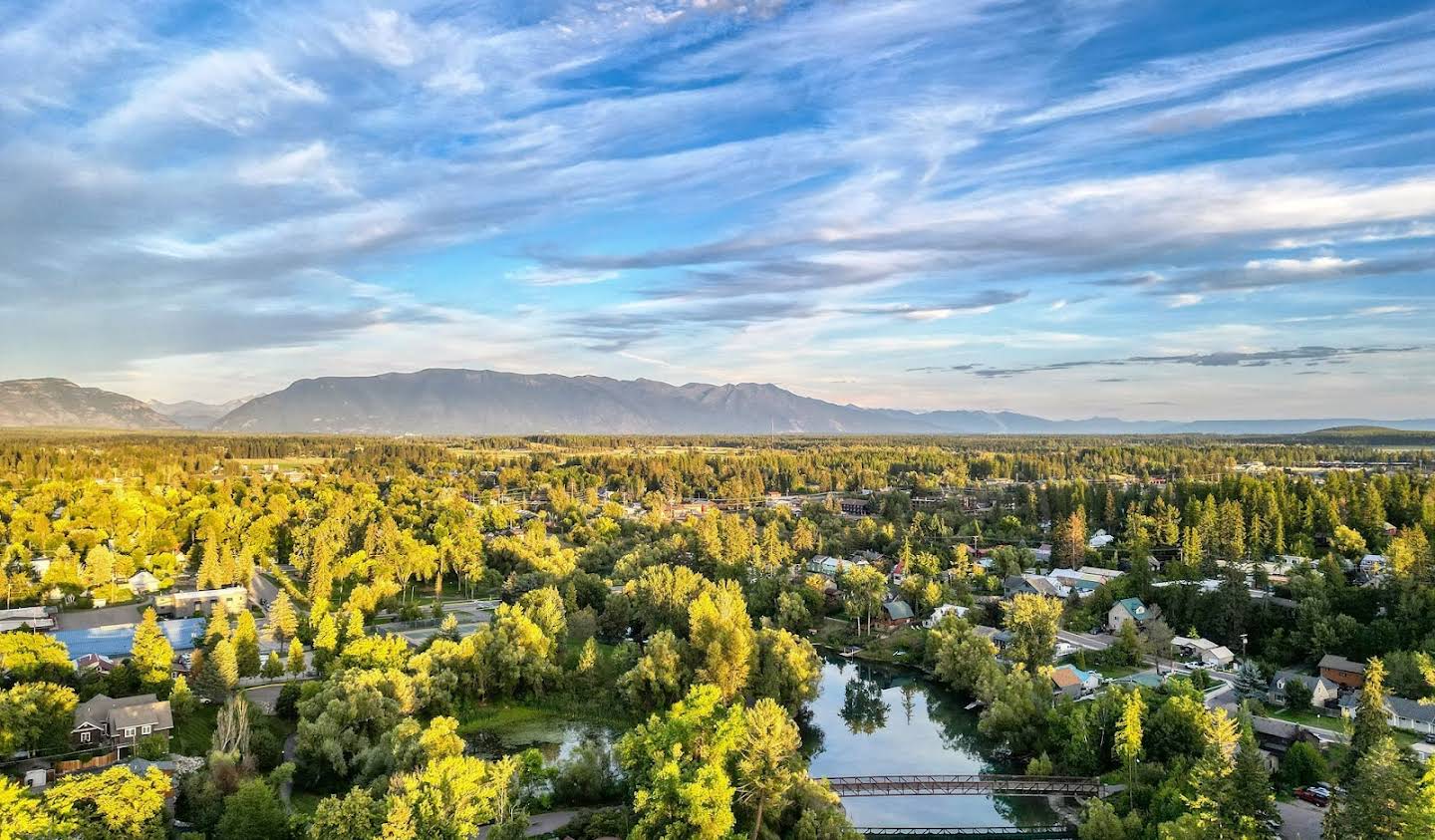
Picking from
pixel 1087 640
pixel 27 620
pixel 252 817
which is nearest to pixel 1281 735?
pixel 1087 640

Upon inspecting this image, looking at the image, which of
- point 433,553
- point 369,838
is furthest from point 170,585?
point 369,838

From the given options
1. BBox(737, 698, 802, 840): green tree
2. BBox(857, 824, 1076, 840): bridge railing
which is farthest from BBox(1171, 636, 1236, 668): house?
BBox(737, 698, 802, 840): green tree

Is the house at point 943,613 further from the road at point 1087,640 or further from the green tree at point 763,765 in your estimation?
the green tree at point 763,765

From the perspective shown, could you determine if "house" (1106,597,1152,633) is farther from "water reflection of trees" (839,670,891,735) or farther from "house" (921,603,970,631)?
"water reflection of trees" (839,670,891,735)

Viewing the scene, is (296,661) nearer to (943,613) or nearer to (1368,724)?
(943,613)

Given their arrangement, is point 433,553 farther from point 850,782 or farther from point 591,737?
point 850,782

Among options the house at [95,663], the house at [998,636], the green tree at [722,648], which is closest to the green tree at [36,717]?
the house at [95,663]
